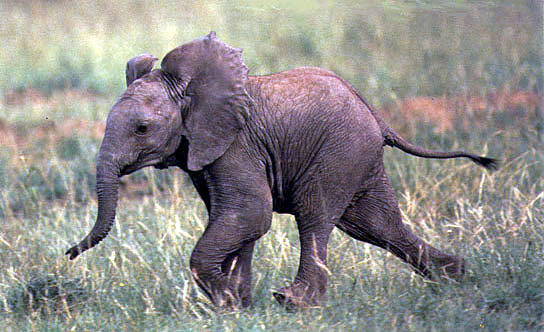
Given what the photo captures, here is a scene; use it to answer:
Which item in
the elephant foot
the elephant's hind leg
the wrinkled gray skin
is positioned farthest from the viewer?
the elephant's hind leg

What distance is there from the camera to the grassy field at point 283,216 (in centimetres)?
438

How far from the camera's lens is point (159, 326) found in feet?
13.5

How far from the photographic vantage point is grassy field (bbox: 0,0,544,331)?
4.38 meters

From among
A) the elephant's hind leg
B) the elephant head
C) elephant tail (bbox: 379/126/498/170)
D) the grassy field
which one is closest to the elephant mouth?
the elephant head

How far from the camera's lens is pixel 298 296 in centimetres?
432

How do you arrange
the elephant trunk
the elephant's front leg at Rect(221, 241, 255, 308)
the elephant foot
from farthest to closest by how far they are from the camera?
the elephant's front leg at Rect(221, 241, 255, 308) → the elephant foot → the elephant trunk

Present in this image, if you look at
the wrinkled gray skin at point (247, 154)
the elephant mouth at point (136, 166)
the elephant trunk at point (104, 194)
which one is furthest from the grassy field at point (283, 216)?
the elephant mouth at point (136, 166)

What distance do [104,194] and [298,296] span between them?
117cm

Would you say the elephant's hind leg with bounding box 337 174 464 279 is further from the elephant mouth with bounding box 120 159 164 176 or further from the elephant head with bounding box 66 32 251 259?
the elephant mouth with bounding box 120 159 164 176

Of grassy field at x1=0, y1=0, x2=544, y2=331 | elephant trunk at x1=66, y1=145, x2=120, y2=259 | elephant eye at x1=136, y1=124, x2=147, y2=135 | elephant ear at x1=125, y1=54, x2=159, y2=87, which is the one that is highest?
elephant ear at x1=125, y1=54, x2=159, y2=87

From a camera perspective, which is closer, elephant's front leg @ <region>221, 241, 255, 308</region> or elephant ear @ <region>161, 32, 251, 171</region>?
elephant ear @ <region>161, 32, 251, 171</region>

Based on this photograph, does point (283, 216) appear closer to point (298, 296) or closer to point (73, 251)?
point (298, 296)

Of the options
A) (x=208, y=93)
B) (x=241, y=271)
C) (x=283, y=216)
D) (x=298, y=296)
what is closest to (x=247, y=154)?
(x=208, y=93)

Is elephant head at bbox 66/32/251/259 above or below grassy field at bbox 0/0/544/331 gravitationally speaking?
above
